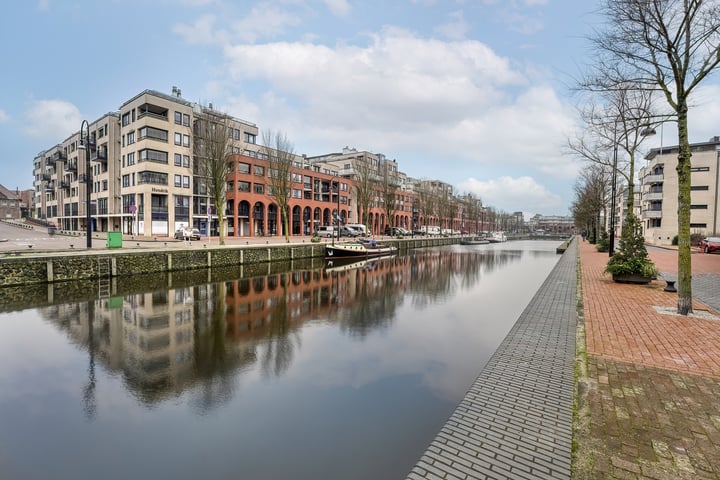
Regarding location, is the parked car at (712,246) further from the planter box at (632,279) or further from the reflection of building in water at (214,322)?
the planter box at (632,279)

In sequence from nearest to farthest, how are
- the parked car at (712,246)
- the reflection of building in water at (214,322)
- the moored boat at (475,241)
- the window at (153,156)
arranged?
1. the reflection of building in water at (214,322)
2. the parked car at (712,246)
3. the window at (153,156)
4. the moored boat at (475,241)

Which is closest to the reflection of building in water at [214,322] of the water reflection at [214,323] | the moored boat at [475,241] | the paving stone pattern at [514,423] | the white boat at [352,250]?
the water reflection at [214,323]

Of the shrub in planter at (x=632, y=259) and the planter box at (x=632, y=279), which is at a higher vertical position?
the shrub in planter at (x=632, y=259)

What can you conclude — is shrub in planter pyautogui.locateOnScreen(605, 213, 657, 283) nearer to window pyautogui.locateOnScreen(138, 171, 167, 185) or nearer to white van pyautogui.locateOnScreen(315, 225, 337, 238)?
white van pyautogui.locateOnScreen(315, 225, 337, 238)

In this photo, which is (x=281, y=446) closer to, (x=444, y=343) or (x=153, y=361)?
(x=153, y=361)

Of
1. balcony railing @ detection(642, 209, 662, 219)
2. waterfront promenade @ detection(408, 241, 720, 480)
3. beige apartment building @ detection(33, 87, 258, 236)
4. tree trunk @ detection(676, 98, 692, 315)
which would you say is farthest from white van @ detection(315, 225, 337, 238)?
waterfront promenade @ detection(408, 241, 720, 480)

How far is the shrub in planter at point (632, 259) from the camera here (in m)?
14.8

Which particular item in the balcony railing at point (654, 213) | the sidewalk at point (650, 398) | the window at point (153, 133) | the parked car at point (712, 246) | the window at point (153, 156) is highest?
the window at point (153, 133)

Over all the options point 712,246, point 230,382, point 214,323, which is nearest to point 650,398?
point 230,382

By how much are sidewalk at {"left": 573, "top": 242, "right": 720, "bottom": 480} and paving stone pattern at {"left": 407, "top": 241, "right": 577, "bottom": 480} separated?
0.88 feet

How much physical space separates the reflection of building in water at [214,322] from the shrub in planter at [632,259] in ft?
24.9

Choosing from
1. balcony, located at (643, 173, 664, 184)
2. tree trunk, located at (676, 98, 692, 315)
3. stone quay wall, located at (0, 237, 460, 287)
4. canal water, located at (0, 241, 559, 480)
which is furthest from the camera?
balcony, located at (643, 173, 664, 184)

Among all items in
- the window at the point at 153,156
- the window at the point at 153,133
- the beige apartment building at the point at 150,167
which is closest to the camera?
the window at the point at 153,156

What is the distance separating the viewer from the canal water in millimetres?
5309
